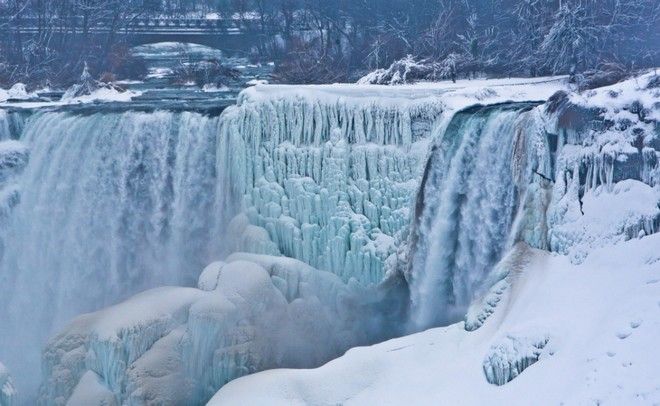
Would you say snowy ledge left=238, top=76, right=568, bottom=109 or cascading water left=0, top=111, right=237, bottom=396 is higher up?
snowy ledge left=238, top=76, right=568, bottom=109

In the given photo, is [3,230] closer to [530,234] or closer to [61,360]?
[61,360]

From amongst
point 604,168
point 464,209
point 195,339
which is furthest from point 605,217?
point 195,339

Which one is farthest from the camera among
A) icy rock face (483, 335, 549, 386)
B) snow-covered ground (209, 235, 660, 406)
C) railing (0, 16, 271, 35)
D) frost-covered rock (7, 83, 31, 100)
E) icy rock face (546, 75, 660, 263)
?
railing (0, 16, 271, 35)

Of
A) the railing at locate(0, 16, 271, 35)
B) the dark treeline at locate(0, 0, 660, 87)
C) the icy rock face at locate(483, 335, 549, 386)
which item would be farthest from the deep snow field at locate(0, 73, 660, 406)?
the railing at locate(0, 16, 271, 35)

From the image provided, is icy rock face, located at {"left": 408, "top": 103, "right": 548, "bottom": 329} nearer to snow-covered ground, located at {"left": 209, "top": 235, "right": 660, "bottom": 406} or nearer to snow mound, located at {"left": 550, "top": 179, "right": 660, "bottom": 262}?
snow mound, located at {"left": 550, "top": 179, "right": 660, "bottom": 262}

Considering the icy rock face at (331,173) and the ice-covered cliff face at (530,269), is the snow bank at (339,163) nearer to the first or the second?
the icy rock face at (331,173)

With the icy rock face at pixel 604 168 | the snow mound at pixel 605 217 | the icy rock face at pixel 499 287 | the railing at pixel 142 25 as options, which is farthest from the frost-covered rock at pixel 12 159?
the railing at pixel 142 25

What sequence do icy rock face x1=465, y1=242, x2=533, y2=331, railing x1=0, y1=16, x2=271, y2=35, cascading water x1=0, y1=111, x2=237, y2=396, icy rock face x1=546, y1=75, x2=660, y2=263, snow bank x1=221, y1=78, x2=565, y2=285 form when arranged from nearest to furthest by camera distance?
icy rock face x1=546, y1=75, x2=660, y2=263, icy rock face x1=465, y1=242, x2=533, y2=331, snow bank x1=221, y1=78, x2=565, y2=285, cascading water x1=0, y1=111, x2=237, y2=396, railing x1=0, y1=16, x2=271, y2=35

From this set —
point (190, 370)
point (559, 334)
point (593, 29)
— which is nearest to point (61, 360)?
point (190, 370)

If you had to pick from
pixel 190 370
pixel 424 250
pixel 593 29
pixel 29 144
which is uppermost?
pixel 593 29
